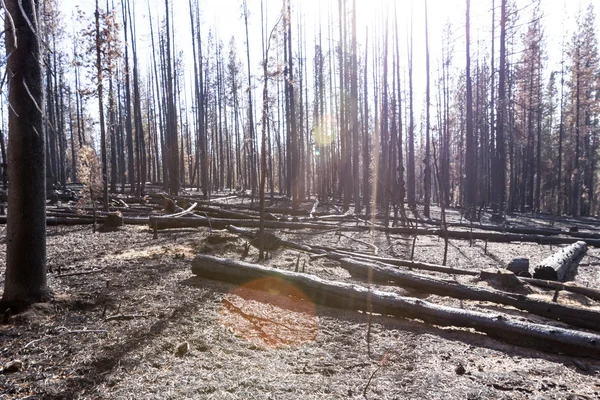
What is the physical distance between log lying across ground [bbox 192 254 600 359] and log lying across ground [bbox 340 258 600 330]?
80 cm

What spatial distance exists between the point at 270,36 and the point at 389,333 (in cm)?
545

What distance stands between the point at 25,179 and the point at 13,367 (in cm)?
213

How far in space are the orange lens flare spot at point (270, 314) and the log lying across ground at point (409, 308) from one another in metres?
0.18

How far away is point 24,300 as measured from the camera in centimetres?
409

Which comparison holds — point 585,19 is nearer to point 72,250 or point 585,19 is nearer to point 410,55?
point 410,55

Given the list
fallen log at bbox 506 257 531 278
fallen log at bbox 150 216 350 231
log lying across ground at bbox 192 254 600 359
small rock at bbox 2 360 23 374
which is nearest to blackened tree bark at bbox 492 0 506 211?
fallen log at bbox 150 216 350 231

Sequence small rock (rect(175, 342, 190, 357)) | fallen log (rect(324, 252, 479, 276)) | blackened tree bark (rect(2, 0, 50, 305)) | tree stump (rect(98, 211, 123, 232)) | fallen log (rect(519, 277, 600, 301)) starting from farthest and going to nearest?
1. tree stump (rect(98, 211, 123, 232))
2. fallen log (rect(324, 252, 479, 276))
3. fallen log (rect(519, 277, 600, 301))
4. blackened tree bark (rect(2, 0, 50, 305))
5. small rock (rect(175, 342, 190, 357))

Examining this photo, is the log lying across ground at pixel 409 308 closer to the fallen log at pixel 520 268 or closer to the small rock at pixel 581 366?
the small rock at pixel 581 366

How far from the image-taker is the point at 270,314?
4723 millimetres

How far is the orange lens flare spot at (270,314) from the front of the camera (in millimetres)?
4023

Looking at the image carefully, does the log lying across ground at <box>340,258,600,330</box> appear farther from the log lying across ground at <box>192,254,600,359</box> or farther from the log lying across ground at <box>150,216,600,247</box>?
the log lying across ground at <box>150,216,600,247</box>

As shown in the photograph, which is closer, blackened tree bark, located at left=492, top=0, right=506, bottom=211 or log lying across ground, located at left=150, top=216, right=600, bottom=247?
log lying across ground, located at left=150, top=216, right=600, bottom=247

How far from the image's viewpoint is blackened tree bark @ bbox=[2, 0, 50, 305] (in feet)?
12.9

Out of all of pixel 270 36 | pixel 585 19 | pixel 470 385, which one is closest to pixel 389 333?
pixel 470 385
